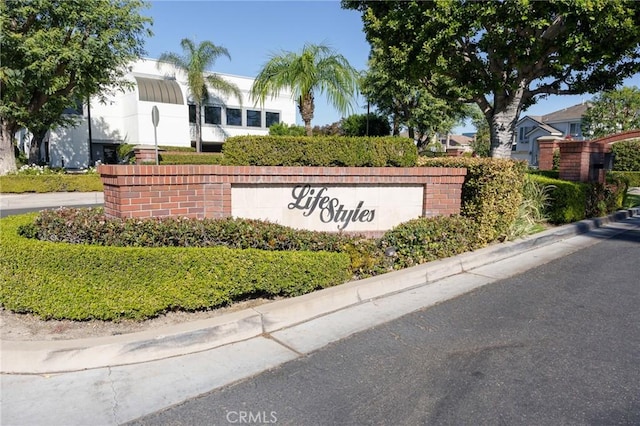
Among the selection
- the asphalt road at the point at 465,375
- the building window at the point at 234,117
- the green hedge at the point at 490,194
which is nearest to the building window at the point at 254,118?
the building window at the point at 234,117

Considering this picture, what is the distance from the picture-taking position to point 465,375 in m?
3.38

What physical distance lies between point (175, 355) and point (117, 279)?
0.96m

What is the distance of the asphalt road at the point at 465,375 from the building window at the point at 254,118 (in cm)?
3787

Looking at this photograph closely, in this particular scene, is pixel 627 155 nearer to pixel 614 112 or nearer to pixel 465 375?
pixel 614 112

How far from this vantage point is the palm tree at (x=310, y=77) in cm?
1272

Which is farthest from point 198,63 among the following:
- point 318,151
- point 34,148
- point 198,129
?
point 318,151

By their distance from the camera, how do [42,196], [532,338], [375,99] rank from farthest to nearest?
[375,99] → [42,196] → [532,338]

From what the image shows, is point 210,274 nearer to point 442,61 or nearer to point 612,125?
point 442,61

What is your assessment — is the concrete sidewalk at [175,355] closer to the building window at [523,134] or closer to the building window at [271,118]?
the building window at [271,118]

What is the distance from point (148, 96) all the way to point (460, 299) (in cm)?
3290

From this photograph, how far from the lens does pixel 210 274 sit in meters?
4.29

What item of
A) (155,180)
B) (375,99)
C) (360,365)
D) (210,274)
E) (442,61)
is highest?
(375,99)

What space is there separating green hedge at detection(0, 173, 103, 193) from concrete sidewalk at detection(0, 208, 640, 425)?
15.9m

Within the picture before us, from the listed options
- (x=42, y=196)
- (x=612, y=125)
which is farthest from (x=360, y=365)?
(x=612, y=125)
